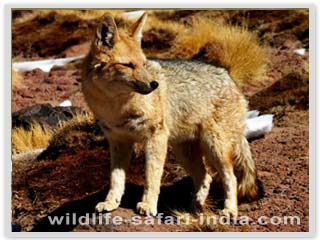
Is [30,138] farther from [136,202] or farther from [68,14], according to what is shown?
[68,14]

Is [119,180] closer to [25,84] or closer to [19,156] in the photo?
[19,156]

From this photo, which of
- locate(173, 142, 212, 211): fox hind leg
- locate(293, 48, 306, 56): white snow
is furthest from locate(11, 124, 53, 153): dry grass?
locate(293, 48, 306, 56): white snow

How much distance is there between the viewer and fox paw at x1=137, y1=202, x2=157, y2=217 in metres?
7.12

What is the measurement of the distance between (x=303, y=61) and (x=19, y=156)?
15.1ft

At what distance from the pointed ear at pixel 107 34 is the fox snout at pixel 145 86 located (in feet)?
1.44

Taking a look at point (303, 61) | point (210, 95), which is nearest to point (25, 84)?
point (303, 61)

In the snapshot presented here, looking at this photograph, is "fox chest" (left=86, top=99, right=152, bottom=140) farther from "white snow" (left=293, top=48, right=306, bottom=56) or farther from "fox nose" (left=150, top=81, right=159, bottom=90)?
"white snow" (left=293, top=48, right=306, bottom=56)

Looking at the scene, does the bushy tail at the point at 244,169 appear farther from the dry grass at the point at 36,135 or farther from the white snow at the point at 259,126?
the dry grass at the point at 36,135

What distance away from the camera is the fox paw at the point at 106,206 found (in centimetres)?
715

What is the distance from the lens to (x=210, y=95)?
7.70 meters

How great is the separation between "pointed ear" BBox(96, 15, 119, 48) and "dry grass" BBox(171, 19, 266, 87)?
467 centimetres

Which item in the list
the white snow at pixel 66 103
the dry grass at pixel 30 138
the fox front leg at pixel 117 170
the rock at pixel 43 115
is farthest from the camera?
the white snow at pixel 66 103

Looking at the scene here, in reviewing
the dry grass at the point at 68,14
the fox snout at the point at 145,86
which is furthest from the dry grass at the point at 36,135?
the fox snout at the point at 145,86

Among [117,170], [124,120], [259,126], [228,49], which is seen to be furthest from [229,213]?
[228,49]
